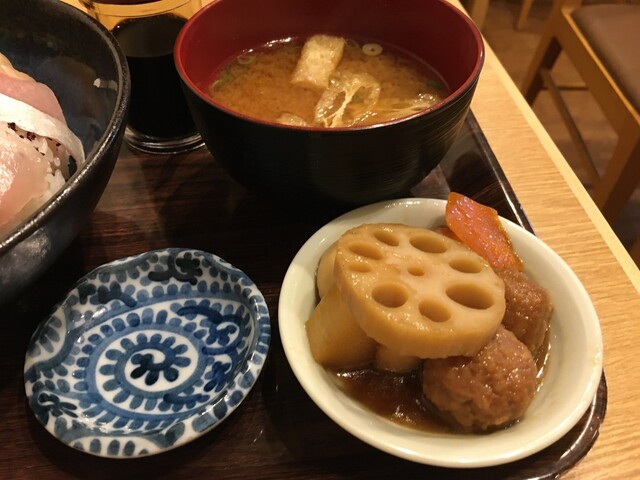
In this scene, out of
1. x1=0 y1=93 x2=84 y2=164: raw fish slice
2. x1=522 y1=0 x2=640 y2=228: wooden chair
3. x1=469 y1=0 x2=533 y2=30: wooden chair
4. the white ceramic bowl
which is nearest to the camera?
the white ceramic bowl

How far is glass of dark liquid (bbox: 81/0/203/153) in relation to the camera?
1130mm

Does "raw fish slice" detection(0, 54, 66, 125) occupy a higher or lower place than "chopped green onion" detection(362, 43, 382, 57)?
lower

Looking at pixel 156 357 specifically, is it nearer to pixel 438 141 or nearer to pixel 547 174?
pixel 438 141

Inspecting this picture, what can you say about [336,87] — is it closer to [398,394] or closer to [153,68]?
[153,68]

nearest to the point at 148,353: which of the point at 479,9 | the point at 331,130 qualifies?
the point at 331,130

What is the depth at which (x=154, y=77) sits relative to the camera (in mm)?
1132

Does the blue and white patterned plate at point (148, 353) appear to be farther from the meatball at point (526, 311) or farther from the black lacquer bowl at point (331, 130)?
the meatball at point (526, 311)

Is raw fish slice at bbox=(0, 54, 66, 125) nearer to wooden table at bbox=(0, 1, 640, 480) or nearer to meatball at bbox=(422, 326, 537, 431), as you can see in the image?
wooden table at bbox=(0, 1, 640, 480)

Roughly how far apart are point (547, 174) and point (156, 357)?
2.73 ft

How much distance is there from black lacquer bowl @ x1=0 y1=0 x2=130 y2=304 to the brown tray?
0.50ft

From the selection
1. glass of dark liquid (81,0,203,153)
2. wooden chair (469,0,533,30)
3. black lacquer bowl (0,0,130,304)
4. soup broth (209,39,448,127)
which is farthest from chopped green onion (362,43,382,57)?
wooden chair (469,0,533,30)

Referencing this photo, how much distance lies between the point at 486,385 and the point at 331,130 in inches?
15.4

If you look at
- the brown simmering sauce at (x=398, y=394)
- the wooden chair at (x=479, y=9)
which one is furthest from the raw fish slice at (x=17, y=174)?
the wooden chair at (x=479, y=9)

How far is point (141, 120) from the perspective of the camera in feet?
3.89
